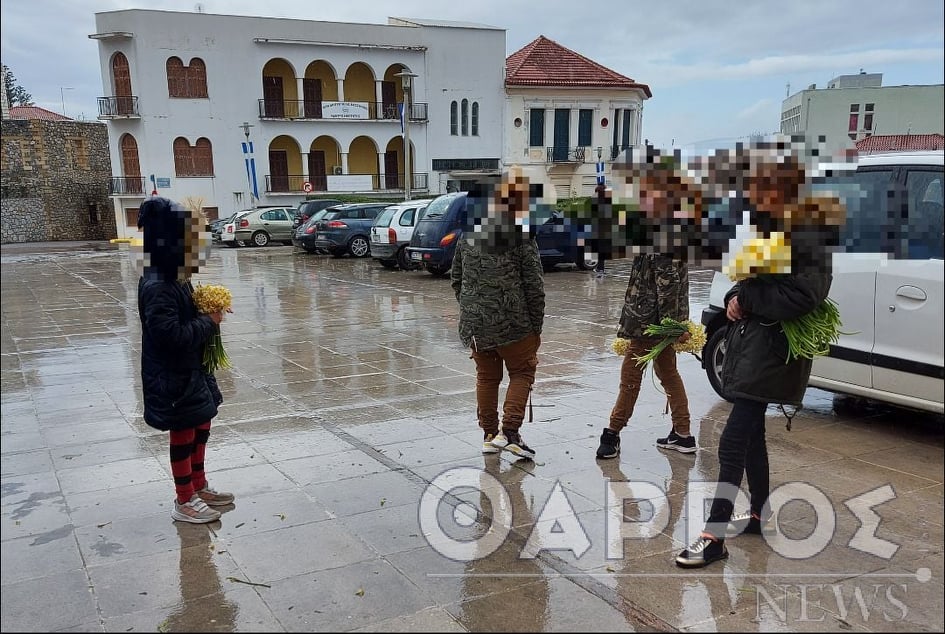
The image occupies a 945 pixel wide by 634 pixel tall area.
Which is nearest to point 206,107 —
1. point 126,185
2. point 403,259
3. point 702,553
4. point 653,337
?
point 126,185

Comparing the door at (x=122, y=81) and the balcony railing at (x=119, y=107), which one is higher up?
the door at (x=122, y=81)

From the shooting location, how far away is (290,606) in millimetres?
3123

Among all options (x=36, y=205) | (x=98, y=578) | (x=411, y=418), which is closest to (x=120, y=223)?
(x=36, y=205)

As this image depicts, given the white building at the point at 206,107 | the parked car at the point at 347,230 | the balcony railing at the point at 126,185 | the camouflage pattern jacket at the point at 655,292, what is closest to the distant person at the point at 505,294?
the camouflage pattern jacket at the point at 655,292

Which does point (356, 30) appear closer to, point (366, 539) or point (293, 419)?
point (293, 419)

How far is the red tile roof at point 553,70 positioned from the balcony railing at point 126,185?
245 inches

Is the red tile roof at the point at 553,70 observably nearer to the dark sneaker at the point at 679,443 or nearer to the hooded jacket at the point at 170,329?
the dark sneaker at the point at 679,443

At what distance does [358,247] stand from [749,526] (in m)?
18.5

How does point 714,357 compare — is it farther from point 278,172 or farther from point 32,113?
point 278,172

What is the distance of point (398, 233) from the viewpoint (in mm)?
17500

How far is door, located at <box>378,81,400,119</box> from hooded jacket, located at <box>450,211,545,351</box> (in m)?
30.7

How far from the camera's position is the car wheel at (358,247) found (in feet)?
70.3

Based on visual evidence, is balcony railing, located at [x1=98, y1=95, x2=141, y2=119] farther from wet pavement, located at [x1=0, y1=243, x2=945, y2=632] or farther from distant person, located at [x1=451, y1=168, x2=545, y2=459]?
distant person, located at [x1=451, y1=168, x2=545, y2=459]

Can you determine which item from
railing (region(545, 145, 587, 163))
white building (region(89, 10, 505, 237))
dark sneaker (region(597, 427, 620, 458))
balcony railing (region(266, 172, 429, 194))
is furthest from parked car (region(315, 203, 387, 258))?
dark sneaker (region(597, 427, 620, 458))
